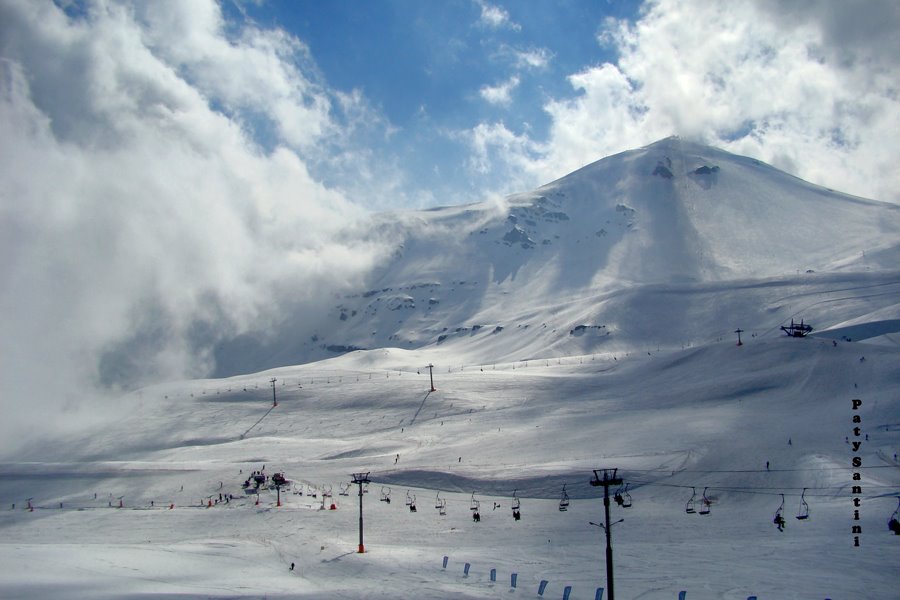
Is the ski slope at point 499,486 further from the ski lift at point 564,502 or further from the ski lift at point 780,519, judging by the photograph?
the ski lift at point 564,502

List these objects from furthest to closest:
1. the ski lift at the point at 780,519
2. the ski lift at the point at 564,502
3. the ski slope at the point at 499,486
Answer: the ski lift at the point at 564,502, the ski lift at the point at 780,519, the ski slope at the point at 499,486

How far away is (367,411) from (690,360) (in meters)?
51.7

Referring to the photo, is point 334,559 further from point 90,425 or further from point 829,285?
point 829,285

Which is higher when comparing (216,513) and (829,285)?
(829,285)

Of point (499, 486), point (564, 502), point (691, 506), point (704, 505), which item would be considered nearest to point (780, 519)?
point (704, 505)

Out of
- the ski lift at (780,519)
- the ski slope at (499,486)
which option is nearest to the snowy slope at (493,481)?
the ski slope at (499,486)

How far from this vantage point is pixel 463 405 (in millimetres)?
111750

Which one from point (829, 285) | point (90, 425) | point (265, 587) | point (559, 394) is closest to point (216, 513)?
point (265, 587)

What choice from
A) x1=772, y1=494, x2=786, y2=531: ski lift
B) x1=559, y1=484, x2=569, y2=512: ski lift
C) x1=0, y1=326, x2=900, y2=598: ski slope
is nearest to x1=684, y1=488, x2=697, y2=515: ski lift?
x1=0, y1=326, x2=900, y2=598: ski slope

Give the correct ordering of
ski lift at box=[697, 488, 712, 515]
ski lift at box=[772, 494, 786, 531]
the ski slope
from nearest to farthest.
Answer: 1. the ski slope
2. ski lift at box=[772, 494, 786, 531]
3. ski lift at box=[697, 488, 712, 515]

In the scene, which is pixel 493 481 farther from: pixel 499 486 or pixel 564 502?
pixel 564 502

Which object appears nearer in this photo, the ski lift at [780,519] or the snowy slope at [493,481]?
the snowy slope at [493,481]

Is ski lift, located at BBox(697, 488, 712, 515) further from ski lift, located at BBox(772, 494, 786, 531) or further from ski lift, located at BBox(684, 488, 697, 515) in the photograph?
ski lift, located at BBox(772, 494, 786, 531)

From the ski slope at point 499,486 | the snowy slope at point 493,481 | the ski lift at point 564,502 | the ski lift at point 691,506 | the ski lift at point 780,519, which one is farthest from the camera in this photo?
the ski lift at point 564,502
